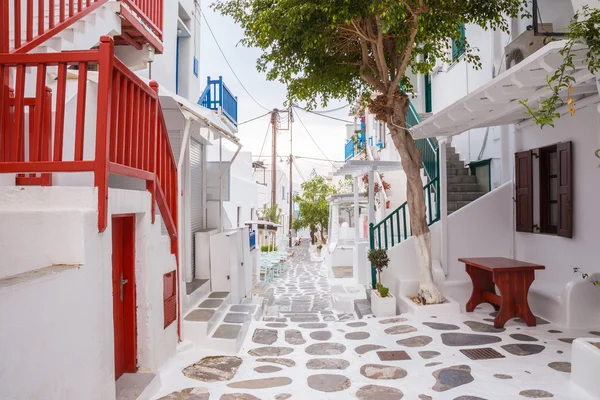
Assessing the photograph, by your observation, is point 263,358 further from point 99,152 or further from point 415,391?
point 99,152

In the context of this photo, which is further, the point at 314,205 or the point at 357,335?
the point at 314,205

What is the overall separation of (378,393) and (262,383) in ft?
3.66

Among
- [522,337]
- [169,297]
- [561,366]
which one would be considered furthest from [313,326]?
[561,366]

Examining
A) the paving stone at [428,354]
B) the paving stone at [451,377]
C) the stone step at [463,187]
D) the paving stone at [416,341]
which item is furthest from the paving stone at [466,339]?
the stone step at [463,187]

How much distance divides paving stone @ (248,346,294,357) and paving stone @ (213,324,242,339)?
0.31 metres

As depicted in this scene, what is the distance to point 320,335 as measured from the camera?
5.89 metres

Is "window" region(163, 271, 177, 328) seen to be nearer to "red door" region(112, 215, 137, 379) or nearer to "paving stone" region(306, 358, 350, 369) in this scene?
"red door" region(112, 215, 137, 379)

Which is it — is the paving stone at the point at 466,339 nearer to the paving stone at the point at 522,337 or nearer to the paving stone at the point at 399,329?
the paving stone at the point at 522,337

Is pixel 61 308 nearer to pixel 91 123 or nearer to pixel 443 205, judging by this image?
pixel 91 123

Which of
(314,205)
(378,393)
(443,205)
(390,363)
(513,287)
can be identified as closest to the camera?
(378,393)

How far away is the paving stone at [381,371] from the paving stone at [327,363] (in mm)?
236

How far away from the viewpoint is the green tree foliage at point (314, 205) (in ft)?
105

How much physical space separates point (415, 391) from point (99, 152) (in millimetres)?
3375

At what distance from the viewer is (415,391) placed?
12.9ft
